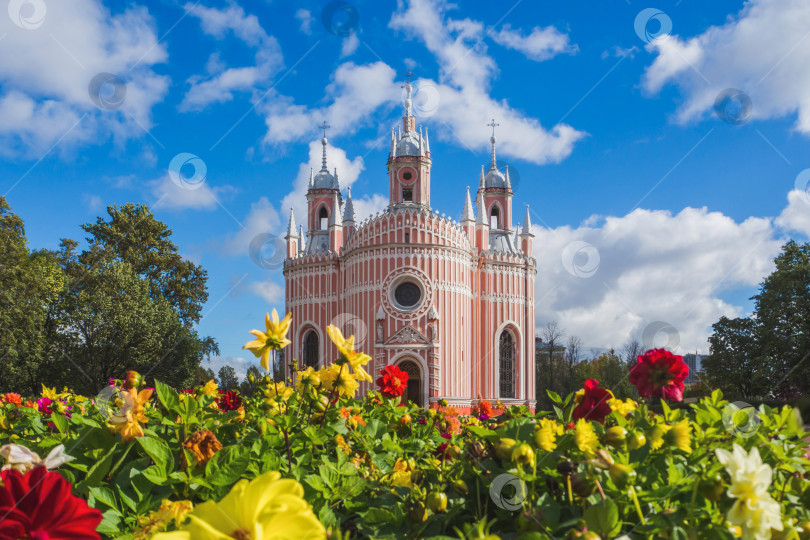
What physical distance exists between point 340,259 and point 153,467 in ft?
93.3

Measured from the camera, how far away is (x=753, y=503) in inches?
49.4

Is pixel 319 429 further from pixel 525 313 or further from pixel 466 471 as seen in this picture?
pixel 525 313

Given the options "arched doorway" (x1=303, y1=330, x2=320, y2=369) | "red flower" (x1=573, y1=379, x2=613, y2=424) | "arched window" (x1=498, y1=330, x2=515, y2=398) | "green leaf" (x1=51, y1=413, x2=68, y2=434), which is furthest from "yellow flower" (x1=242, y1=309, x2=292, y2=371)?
"arched doorway" (x1=303, y1=330, x2=320, y2=369)

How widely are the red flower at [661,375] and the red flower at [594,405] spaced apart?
0.22 meters

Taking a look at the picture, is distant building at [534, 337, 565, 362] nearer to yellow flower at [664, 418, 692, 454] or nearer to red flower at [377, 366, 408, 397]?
red flower at [377, 366, 408, 397]

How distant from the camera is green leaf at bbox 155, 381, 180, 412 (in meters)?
2.33

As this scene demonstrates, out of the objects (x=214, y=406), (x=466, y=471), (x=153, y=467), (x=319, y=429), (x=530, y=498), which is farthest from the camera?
(x=214, y=406)

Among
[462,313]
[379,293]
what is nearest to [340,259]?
[379,293]

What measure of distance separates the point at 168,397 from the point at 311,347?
2852 cm

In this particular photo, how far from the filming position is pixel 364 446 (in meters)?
2.61

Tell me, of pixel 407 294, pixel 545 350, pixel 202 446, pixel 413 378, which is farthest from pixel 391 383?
pixel 545 350

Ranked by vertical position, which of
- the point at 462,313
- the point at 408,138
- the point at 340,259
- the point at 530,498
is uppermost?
the point at 408,138

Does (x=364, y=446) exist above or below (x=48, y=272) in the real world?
below

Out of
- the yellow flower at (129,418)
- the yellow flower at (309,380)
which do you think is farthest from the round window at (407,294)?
the yellow flower at (129,418)
